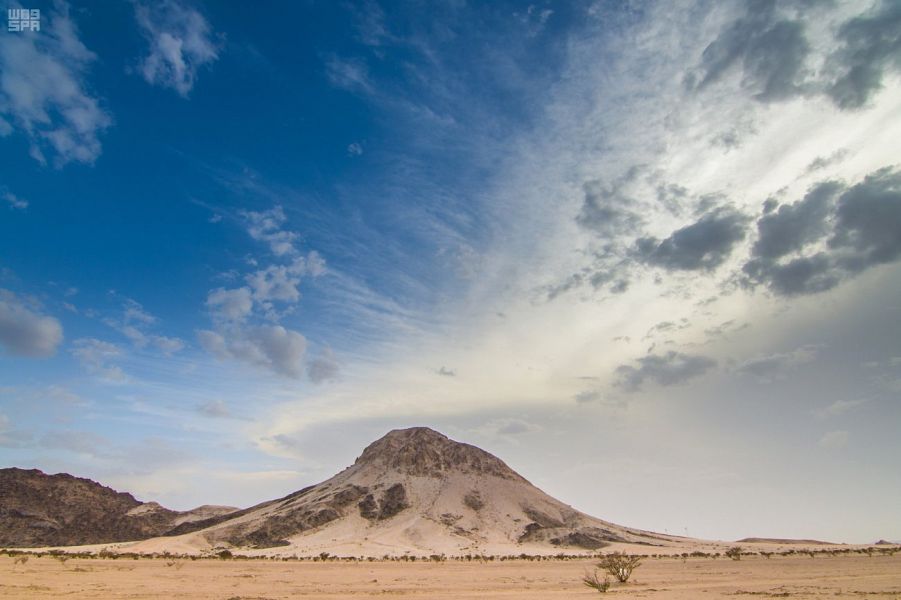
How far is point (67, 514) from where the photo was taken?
144125 millimetres

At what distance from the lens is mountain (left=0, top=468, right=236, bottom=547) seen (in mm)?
132250

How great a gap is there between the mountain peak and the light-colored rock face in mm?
352

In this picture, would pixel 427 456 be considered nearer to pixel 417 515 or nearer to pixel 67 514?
pixel 417 515

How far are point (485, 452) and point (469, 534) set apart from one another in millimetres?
61054

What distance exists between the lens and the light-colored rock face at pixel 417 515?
117m

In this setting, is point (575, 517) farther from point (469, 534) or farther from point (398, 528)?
point (398, 528)

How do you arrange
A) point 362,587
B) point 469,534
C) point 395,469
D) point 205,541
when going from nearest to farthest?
point 362,587
point 205,541
point 469,534
point 395,469

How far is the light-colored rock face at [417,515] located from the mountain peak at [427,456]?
0.35 m

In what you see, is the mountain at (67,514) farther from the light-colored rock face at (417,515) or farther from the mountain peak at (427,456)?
the mountain peak at (427,456)

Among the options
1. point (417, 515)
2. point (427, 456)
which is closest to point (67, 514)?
point (417, 515)

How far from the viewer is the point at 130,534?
145 m

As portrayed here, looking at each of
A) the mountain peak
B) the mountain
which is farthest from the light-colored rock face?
the mountain

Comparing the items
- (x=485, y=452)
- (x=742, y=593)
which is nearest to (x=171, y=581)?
(x=742, y=593)

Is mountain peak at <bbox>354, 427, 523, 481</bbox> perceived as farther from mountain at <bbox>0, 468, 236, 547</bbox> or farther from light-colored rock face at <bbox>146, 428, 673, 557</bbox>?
mountain at <bbox>0, 468, 236, 547</bbox>
